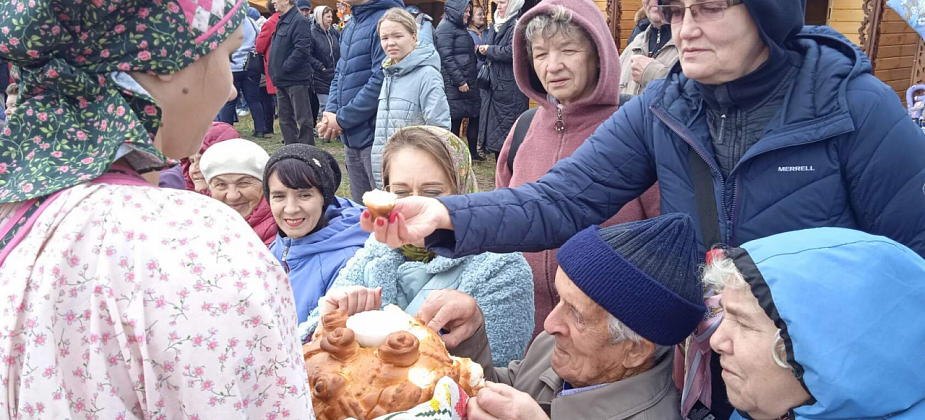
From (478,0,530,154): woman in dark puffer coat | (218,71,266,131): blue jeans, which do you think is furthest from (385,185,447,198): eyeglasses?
(218,71,266,131): blue jeans

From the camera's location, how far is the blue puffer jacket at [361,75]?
5.60m

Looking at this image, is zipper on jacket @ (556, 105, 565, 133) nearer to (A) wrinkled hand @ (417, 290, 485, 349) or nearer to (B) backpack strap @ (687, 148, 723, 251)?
(B) backpack strap @ (687, 148, 723, 251)

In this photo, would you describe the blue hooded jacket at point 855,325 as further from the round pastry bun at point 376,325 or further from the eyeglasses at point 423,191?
the eyeglasses at point 423,191

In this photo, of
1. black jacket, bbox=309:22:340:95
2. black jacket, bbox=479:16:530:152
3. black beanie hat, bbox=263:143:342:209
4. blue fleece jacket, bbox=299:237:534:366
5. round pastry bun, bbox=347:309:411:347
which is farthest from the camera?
black jacket, bbox=309:22:340:95

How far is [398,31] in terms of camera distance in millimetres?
5262

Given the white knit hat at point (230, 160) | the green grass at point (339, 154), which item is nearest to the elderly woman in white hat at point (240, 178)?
the white knit hat at point (230, 160)

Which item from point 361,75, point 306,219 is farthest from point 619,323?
point 361,75

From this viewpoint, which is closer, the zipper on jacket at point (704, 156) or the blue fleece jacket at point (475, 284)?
the zipper on jacket at point (704, 156)

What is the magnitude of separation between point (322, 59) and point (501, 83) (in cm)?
369

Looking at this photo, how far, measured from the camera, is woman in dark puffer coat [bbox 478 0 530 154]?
7.72m

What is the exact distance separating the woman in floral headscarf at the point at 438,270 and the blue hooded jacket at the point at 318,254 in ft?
1.58

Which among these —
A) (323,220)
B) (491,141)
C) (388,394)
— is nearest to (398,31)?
(323,220)

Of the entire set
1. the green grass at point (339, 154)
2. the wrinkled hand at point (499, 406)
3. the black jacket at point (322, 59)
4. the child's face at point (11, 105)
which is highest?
the child's face at point (11, 105)

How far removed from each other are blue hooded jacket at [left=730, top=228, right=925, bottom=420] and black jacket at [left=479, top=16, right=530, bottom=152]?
21.8ft
